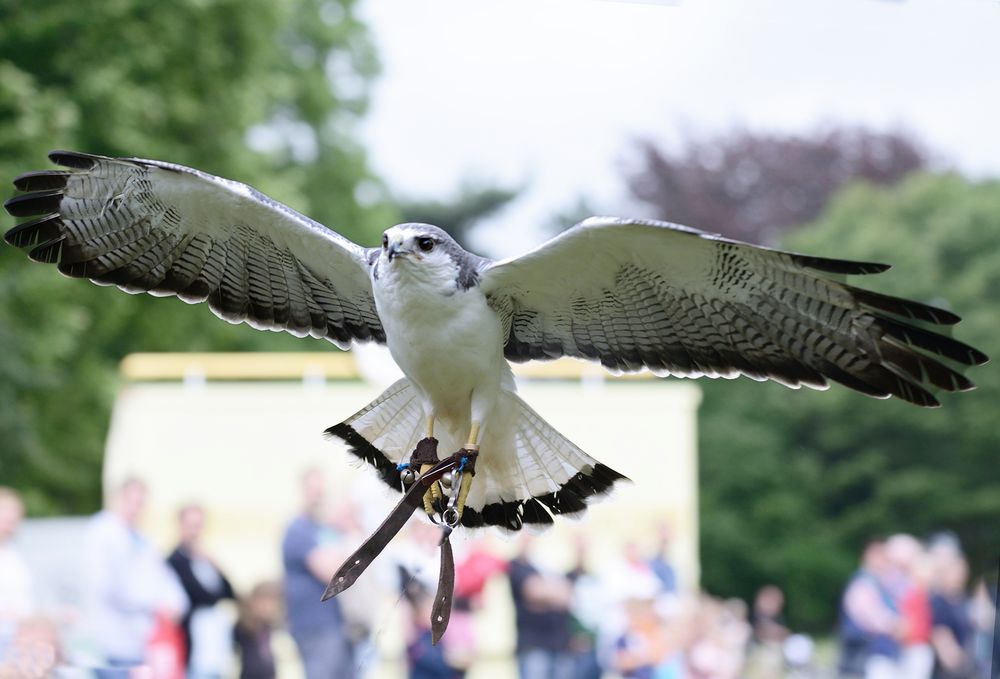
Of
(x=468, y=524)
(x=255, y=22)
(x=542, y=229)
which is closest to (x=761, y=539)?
(x=542, y=229)

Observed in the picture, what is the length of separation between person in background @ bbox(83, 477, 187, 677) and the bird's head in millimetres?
4334

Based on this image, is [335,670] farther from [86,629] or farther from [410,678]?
[86,629]

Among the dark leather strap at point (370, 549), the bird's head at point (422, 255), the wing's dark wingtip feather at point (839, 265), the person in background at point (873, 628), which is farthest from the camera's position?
the person in background at point (873, 628)

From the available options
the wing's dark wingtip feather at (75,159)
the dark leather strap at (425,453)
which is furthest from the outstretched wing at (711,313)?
the wing's dark wingtip feather at (75,159)

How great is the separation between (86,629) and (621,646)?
3.76 metres

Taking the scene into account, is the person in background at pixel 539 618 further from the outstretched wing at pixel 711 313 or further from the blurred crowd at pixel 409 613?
A: the outstretched wing at pixel 711 313

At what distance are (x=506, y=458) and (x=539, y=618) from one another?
14.6 ft

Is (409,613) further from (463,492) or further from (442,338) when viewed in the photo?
(442,338)

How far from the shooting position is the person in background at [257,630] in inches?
315

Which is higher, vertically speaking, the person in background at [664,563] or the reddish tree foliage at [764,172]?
the reddish tree foliage at [764,172]

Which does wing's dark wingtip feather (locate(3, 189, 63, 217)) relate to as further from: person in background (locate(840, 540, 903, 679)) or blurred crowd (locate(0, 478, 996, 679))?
person in background (locate(840, 540, 903, 679))

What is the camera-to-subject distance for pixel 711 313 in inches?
164

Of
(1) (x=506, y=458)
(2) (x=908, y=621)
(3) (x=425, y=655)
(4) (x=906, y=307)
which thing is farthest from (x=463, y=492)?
(2) (x=908, y=621)

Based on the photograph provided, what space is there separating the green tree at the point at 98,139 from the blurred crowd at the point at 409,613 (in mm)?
5857
